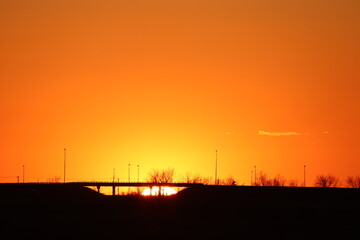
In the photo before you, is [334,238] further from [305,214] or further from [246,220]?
[305,214]

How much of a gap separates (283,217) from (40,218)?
2269cm

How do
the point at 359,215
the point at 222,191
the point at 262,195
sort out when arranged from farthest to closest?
the point at 222,191, the point at 262,195, the point at 359,215

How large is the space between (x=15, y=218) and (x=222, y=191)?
238 feet

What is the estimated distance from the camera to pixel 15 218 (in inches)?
3265

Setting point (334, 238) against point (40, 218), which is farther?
point (40, 218)

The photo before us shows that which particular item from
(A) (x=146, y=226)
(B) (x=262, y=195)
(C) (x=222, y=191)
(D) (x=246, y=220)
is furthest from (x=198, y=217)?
(C) (x=222, y=191)

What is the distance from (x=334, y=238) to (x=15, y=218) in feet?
97.6

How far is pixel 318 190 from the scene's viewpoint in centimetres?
14650

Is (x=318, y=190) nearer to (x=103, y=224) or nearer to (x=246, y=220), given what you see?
(x=246, y=220)

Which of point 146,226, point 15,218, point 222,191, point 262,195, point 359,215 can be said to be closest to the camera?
point 146,226

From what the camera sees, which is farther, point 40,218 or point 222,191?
point 222,191

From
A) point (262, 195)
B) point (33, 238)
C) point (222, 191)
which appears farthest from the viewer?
point (222, 191)

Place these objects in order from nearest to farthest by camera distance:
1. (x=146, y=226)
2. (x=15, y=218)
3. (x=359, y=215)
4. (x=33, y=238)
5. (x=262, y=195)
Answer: (x=33, y=238) → (x=146, y=226) → (x=15, y=218) → (x=359, y=215) → (x=262, y=195)

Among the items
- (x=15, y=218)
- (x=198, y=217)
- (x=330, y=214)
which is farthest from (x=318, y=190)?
(x=15, y=218)
